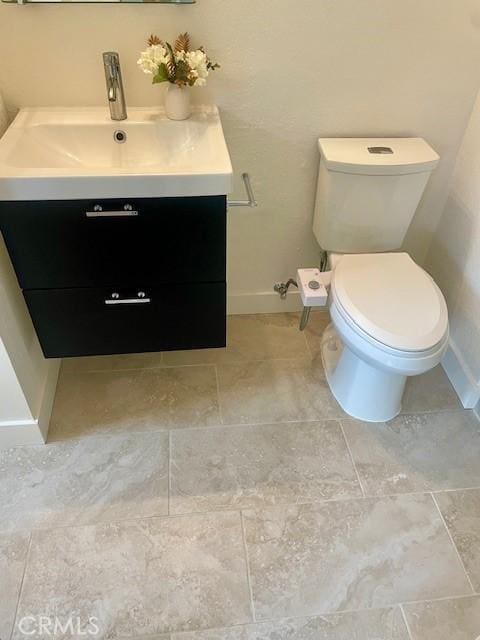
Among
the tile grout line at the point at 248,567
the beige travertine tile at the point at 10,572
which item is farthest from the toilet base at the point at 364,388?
the beige travertine tile at the point at 10,572

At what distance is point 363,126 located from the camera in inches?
65.3

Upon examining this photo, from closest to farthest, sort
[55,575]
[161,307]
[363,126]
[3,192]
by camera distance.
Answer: [3,192] → [55,575] → [161,307] → [363,126]

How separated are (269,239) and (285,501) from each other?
94 centimetres

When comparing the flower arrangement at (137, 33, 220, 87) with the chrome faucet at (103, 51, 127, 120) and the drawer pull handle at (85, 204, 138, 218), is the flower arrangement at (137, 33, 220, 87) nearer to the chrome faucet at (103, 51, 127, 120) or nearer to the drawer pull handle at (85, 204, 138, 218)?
the chrome faucet at (103, 51, 127, 120)

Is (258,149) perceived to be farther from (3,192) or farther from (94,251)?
(3,192)

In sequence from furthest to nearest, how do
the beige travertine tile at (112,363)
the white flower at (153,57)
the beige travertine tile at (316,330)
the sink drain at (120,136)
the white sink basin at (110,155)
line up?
1. the beige travertine tile at (316,330)
2. the beige travertine tile at (112,363)
3. the sink drain at (120,136)
4. the white flower at (153,57)
5. the white sink basin at (110,155)

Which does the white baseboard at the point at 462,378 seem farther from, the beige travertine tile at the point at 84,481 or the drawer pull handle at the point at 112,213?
the drawer pull handle at the point at 112,213

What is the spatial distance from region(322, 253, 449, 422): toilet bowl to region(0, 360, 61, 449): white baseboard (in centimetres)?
97

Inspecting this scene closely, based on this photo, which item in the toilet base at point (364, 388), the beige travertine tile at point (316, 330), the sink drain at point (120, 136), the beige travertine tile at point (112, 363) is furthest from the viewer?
the beige travertine tile at point (316, 330)

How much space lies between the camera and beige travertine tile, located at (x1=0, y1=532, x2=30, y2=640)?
1.22 m

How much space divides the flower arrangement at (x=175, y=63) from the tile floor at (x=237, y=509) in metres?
0.97

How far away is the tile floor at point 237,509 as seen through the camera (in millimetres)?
1251

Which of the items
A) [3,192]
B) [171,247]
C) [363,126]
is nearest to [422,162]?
[363,126]

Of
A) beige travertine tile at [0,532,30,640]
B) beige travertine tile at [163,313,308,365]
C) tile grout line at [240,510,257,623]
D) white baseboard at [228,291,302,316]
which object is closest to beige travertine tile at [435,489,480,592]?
tile grout line at [240,510,257,623]
